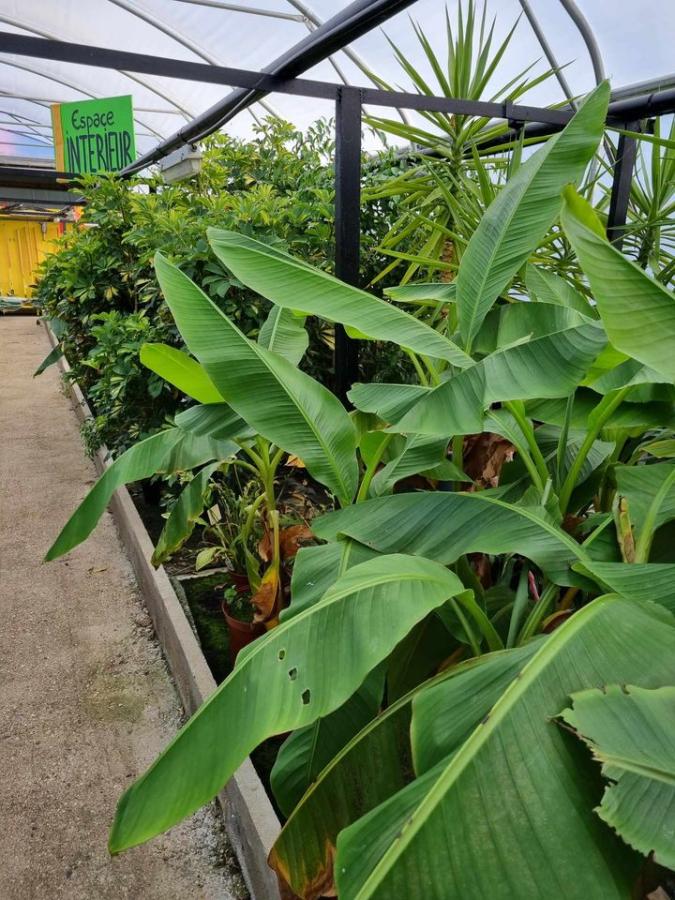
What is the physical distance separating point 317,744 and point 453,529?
0.48 metres

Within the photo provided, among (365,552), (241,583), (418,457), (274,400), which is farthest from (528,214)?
(241,583)

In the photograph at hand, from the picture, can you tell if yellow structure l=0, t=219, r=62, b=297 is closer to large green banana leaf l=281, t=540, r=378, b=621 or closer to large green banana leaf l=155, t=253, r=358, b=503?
large green banana leaf l=155, t=253, r=358, b=503

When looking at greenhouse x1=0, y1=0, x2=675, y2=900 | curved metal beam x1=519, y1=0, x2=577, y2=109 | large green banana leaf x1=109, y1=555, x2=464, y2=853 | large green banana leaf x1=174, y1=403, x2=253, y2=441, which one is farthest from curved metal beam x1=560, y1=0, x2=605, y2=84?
large green banana leaf x1=109, y1=555, x2=464, y2=853

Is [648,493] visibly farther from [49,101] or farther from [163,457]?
[49,101]

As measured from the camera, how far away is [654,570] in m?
1.00

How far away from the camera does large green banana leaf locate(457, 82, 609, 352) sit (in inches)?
57.9

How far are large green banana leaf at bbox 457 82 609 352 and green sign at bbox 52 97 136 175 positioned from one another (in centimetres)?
460

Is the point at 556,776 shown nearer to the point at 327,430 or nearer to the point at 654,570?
the point at 654,570

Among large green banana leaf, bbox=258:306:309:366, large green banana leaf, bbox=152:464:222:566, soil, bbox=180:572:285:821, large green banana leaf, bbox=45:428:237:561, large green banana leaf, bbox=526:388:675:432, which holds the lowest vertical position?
soil, bbox=180:572:285:821

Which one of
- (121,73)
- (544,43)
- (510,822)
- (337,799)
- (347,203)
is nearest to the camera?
(510,822)

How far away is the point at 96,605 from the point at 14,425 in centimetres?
388

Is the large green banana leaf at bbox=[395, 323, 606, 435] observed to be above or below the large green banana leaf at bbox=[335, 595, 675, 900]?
above

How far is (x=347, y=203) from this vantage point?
2.48 meters

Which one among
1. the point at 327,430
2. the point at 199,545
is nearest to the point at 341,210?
the point at 327,430
